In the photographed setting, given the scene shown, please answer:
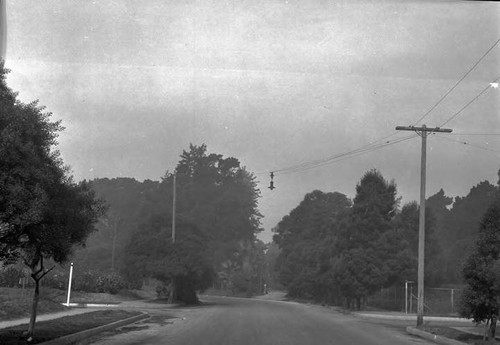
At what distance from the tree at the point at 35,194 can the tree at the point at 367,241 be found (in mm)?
27117

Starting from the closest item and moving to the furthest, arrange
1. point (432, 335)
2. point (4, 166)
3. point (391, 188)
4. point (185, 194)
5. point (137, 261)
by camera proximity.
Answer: point (4, 166), point (432, 335), point (137, 261), point (391, 188), point (185, 194)

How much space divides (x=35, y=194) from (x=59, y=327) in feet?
25.7

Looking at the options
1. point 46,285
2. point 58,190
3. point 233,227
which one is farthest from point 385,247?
point 233,227

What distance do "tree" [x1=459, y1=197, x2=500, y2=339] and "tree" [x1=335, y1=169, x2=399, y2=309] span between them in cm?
1998

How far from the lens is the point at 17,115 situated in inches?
463

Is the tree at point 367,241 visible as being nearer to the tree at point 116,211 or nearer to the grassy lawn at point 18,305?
the grassy lawn at point 18,305

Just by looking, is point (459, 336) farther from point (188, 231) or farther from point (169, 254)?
point (188, 231)

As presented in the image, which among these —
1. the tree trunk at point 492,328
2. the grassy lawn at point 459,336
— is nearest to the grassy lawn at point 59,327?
the grassy lawn at point 459,336

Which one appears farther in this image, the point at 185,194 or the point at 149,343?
the point at 185,194

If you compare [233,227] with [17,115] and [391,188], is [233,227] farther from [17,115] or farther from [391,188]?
[17,115]

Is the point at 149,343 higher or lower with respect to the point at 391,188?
lower

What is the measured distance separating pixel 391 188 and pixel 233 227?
31.0 metres

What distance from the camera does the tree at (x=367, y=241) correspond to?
39.1 metres

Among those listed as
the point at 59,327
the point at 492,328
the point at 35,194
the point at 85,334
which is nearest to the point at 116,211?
the point at 59,327
